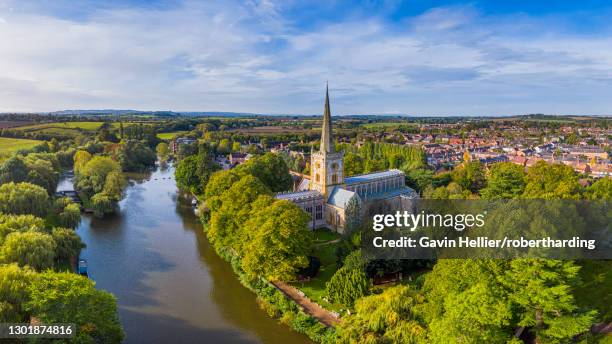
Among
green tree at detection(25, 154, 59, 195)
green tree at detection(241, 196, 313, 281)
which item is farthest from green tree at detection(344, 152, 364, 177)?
green tree at detection(25, 154, 59, 195)

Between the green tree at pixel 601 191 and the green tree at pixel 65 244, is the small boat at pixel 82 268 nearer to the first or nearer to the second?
the green tree at pixel 65 244

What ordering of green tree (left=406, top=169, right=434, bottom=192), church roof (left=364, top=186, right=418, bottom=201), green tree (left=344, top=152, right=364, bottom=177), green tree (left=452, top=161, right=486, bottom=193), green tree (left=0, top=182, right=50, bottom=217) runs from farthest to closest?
green tree (left=344, top=152, right=364, bottom=177)
green tree (left=452, top=161, right=486, bottom=193)
green tree (left=406, top=169, right=434, bottom=192)
church roof (left=364, top=186, right=418, bottom=201)
green tree (left=0, top=182, right=50, bottom=217)

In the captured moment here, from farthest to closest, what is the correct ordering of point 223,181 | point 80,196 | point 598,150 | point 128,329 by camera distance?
point 598,150
point 80,196
point 223,181
point 128,329

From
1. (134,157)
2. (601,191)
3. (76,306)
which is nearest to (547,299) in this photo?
(76,306)

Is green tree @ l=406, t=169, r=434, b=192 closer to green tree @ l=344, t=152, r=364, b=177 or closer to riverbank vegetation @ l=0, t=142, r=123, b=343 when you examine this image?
green tree @ l=344, t=152, r=364, b=177

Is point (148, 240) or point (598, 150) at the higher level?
point (598, 150)

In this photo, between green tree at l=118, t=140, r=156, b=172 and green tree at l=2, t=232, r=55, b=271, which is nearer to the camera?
green tree at l=2, t=232, r=55, b=271

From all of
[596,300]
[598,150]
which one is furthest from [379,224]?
[598,150]

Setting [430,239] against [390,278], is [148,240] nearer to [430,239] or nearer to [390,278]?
[390,278]
